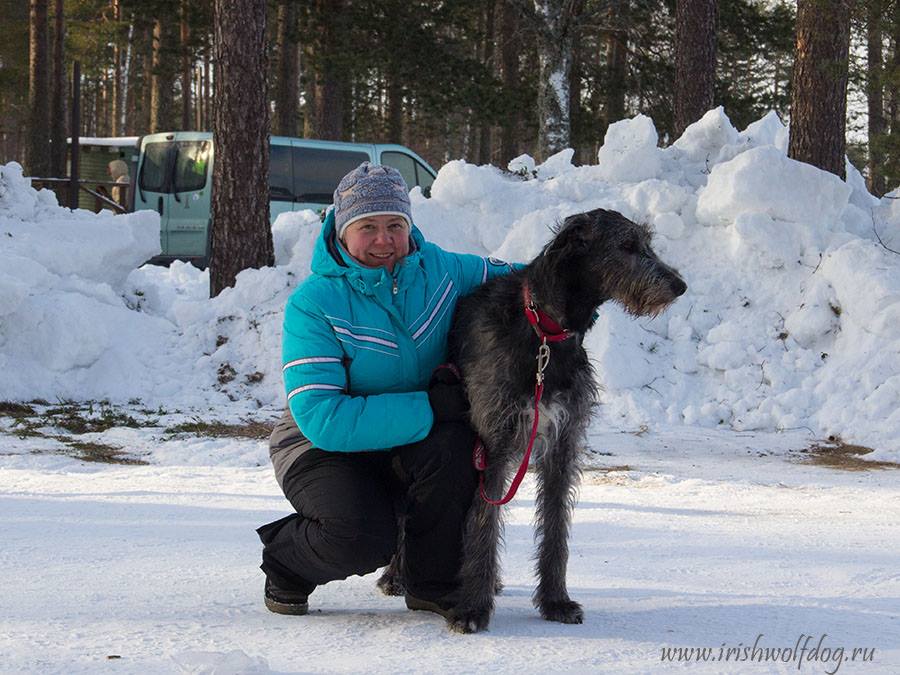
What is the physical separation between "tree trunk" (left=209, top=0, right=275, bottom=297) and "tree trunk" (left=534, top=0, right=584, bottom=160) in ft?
20.6

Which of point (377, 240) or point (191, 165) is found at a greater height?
point (191, 165)

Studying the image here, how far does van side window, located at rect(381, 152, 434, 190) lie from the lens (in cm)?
1761

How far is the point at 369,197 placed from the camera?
11.6 feet

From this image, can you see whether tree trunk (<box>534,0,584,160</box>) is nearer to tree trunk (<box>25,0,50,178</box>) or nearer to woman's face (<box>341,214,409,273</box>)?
tree trunk (<box>25,0,50,178</box>)

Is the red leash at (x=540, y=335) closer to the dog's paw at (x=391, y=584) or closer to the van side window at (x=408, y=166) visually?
the dog's paw at (x=391, y=584)

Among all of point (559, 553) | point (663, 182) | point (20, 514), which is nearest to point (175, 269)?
point (663, 182)

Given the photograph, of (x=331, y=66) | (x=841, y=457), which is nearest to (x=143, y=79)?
(x=331, y=66)

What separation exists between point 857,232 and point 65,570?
28.0 feet

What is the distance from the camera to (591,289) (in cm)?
343

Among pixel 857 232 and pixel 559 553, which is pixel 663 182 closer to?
pixel 857 232

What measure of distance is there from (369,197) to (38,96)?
67.8 feet

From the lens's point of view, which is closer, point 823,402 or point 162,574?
point 162,574

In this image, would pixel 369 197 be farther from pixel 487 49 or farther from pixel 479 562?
pixel 487 49

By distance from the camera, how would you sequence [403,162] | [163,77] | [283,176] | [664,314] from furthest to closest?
[163,77] → [283,176] → [403,162] → [664,314]
